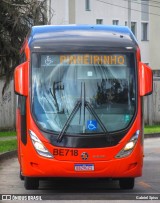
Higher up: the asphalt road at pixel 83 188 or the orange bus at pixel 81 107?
the orange bus at pixel 81 107

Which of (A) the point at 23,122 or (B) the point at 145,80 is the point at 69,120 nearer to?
(A) the point at 23,122

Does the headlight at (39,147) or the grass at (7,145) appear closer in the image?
the headlight at (39,147)

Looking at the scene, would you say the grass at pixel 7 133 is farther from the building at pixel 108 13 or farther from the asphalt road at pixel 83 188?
the building at pixel 108 13

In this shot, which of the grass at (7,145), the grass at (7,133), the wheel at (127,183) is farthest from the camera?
the grass at (7,133)

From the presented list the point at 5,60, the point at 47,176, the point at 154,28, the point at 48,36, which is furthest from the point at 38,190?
the point at 154,28

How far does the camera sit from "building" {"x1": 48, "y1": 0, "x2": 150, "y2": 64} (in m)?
52.5

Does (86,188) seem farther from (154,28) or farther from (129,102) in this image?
(154,28)

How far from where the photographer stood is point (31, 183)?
1369cm

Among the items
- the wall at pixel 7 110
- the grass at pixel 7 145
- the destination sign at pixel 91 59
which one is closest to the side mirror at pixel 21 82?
the destination sign at pixel 91 59

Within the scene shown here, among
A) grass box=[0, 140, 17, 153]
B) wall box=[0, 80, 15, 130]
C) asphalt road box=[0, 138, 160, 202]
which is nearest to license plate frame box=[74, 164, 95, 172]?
asphalt road box=[0, 138, 160, 202]

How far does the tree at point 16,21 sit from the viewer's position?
23.7 metres

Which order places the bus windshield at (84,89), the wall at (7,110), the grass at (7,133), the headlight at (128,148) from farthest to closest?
the wall at (7,110), the grass at (7,133), the bus windshield at (84,89), the headlight at (128,148)

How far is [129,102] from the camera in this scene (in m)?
13.4

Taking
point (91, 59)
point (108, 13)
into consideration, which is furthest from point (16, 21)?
point (108, 13)
